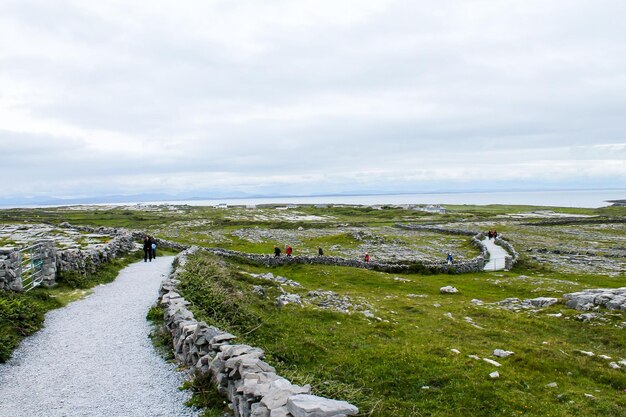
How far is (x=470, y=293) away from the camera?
3247 cm

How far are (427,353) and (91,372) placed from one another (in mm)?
10729

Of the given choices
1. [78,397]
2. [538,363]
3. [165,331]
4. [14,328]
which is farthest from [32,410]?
[538,363]

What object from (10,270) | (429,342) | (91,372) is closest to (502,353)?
(429,342)

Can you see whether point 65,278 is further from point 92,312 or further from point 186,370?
point 186,370

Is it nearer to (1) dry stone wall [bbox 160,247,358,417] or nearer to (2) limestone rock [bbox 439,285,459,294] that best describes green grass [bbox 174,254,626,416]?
(1) dry stone wall [bbox 160,247,358,417]

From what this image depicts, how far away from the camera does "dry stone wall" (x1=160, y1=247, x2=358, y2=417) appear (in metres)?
7.92

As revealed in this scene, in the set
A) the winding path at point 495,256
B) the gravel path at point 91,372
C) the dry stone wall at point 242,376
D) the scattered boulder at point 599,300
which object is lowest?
the winding path at point 495,256

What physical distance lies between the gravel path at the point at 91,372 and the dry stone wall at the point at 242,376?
86 centimetres

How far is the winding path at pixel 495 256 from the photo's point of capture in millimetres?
45925

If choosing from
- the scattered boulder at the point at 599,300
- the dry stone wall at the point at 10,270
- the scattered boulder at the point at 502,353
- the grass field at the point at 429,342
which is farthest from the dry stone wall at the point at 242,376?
the scattered boulder at the point at 599,300

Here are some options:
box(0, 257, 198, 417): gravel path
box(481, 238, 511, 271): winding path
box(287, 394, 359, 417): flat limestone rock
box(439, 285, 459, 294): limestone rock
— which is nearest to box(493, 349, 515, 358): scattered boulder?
box(287, 394, 359, 417): flat limestone rock

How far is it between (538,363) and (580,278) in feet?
95.7

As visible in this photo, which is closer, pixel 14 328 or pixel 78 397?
pixel 78 397

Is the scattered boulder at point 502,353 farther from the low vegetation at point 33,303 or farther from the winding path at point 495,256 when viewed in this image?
the winding path at point 495,256
